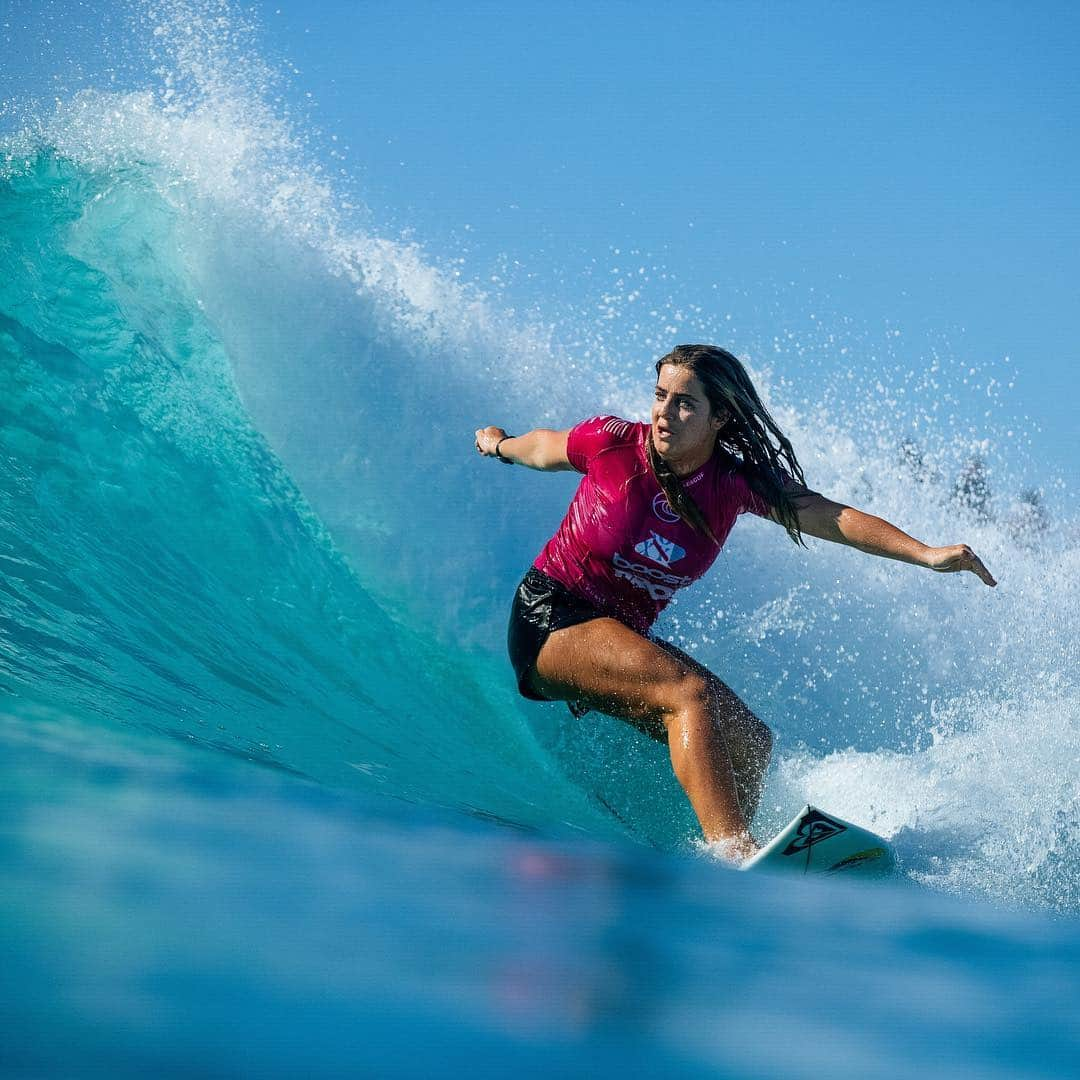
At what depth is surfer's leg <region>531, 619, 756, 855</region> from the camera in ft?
10.6

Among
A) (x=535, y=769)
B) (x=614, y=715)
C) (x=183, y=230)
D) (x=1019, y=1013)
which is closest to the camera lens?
(x=1019, y=1013)

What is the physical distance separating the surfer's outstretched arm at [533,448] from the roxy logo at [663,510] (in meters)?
0.39

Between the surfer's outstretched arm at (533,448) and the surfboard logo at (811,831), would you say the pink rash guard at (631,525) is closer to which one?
the surfer's outstretched arm at (533,448)

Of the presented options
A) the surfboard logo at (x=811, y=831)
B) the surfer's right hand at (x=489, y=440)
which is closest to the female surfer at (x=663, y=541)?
the surfer's right hand at (x=489, y=440)

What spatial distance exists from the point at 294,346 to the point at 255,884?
5551 millimetres

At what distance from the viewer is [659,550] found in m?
3.71

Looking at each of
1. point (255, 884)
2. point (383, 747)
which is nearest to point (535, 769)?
point (383, 747)

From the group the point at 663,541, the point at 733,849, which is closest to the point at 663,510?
the point at 663,541

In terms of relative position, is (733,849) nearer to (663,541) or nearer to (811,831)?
(811,831)

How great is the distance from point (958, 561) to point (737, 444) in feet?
2.66

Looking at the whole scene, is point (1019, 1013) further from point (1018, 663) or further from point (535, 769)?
point (1018, 663)

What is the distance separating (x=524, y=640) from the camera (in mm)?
3877

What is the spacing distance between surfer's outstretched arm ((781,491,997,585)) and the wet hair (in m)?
0.06

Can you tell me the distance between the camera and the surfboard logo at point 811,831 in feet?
9.98
